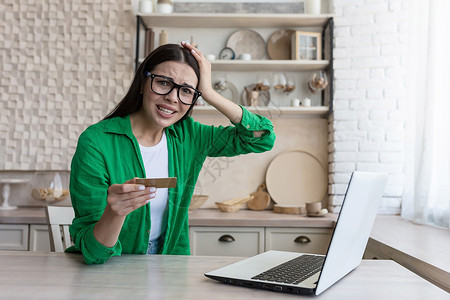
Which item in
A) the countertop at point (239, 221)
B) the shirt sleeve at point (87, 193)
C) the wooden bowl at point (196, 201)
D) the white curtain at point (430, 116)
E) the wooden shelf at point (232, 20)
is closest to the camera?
the shirt sleeve at point (87, 193)

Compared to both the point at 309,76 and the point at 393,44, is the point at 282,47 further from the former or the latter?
the point at 393,44

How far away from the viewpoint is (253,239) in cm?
261

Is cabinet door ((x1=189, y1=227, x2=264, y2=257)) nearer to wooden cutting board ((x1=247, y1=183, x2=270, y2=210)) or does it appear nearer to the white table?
wooden cutting board ((x1=247, y1=183, x2=270, y2=210))

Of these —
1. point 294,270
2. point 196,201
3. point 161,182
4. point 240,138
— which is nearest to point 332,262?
point 294,270

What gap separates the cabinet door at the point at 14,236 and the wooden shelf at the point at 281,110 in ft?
4.41

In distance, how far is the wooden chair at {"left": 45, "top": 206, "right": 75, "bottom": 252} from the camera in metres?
1.66

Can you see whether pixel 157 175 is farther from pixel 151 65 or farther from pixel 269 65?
pixel 269 65

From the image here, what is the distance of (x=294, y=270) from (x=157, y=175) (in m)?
0.61

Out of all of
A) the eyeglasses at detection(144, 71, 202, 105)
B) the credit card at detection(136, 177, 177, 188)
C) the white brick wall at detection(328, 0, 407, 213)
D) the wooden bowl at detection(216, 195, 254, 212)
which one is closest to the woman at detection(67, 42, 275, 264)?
the eyeglasses at detection(144, 71, 202, 105)

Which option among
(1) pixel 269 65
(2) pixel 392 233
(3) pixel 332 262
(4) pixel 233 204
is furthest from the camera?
(1) pixel 269 65

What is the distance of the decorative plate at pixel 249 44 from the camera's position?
3301mm

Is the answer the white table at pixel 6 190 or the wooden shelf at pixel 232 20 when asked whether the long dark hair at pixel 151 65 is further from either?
the white table at pixel 6 190

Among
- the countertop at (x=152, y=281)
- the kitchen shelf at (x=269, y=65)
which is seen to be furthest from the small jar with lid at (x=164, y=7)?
the countertop at (x=152, y=281)

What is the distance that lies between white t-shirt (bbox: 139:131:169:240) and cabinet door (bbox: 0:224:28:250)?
1.51 m
